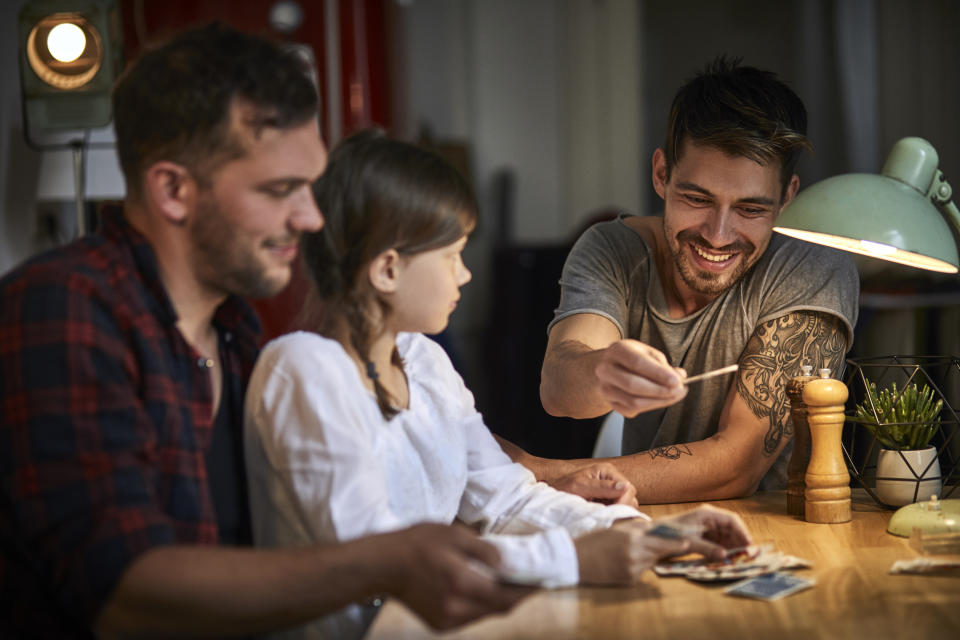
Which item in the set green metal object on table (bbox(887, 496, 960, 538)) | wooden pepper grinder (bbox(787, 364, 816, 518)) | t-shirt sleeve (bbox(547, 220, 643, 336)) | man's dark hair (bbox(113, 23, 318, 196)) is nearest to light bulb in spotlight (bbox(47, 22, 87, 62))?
t-shirt sleeve (bbox(547, 220, 643, 336))

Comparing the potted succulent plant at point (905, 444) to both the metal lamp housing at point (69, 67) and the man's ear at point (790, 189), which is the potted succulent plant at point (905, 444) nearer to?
the man's ear at point (790, 189)

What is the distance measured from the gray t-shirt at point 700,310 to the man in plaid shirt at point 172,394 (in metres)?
0.89

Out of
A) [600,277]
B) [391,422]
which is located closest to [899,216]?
[600,277]

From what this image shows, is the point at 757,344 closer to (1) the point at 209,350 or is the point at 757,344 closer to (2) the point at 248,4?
(1) the point at 209,350

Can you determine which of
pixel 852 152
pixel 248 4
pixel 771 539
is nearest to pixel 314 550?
pixel 771 539

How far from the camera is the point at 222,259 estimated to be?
1229 millimetres

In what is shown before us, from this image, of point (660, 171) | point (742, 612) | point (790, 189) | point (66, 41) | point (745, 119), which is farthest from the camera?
point (66, 41)

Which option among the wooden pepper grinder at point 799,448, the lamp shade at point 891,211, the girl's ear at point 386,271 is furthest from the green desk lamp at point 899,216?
the girl's ear at point 386,271

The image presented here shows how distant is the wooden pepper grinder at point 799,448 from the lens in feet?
5.11

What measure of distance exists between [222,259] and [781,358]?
1052mm

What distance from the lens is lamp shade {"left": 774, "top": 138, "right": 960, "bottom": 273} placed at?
1.45m

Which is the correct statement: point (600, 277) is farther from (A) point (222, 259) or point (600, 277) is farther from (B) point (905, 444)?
(A) point (222, 259)

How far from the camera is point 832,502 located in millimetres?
1494

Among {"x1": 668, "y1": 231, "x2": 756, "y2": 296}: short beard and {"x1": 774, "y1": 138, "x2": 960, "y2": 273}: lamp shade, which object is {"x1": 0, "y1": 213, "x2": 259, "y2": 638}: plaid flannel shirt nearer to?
{"x1": 774, "y1": 138, "x2": 960, "y2": 273}: lamp shade
